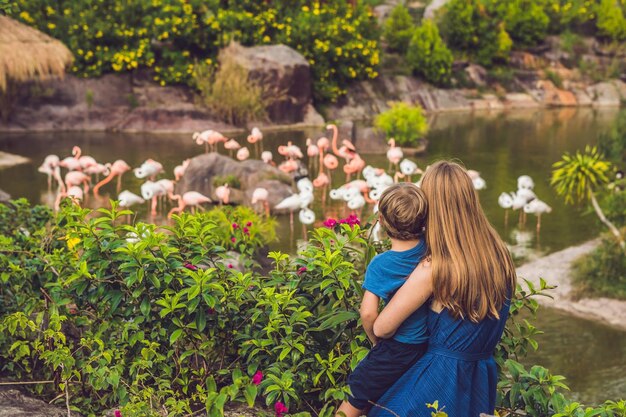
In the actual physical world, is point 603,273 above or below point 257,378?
below

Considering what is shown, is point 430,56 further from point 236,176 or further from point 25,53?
point 236,176

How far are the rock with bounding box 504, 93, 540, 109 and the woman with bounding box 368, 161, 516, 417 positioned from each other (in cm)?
2149

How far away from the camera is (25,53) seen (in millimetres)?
15219

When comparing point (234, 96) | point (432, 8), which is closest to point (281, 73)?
point (234, 96)

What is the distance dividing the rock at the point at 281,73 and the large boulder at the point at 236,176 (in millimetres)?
6754

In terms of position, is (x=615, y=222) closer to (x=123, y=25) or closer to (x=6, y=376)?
(x=6, y=376)

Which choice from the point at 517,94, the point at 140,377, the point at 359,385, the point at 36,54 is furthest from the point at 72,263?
the point at 517,94

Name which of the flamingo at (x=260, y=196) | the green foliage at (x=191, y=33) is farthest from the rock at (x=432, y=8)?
the flamingo at (x=260, y=196)

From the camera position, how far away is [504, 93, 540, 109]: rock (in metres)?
23.9

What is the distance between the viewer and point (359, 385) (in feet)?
10.4

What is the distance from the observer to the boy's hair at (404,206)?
9.82 feet

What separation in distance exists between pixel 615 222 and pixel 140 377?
639 cm

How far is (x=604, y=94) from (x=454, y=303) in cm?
2362

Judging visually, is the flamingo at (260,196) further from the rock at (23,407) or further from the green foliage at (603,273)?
the rock at (23,407)
